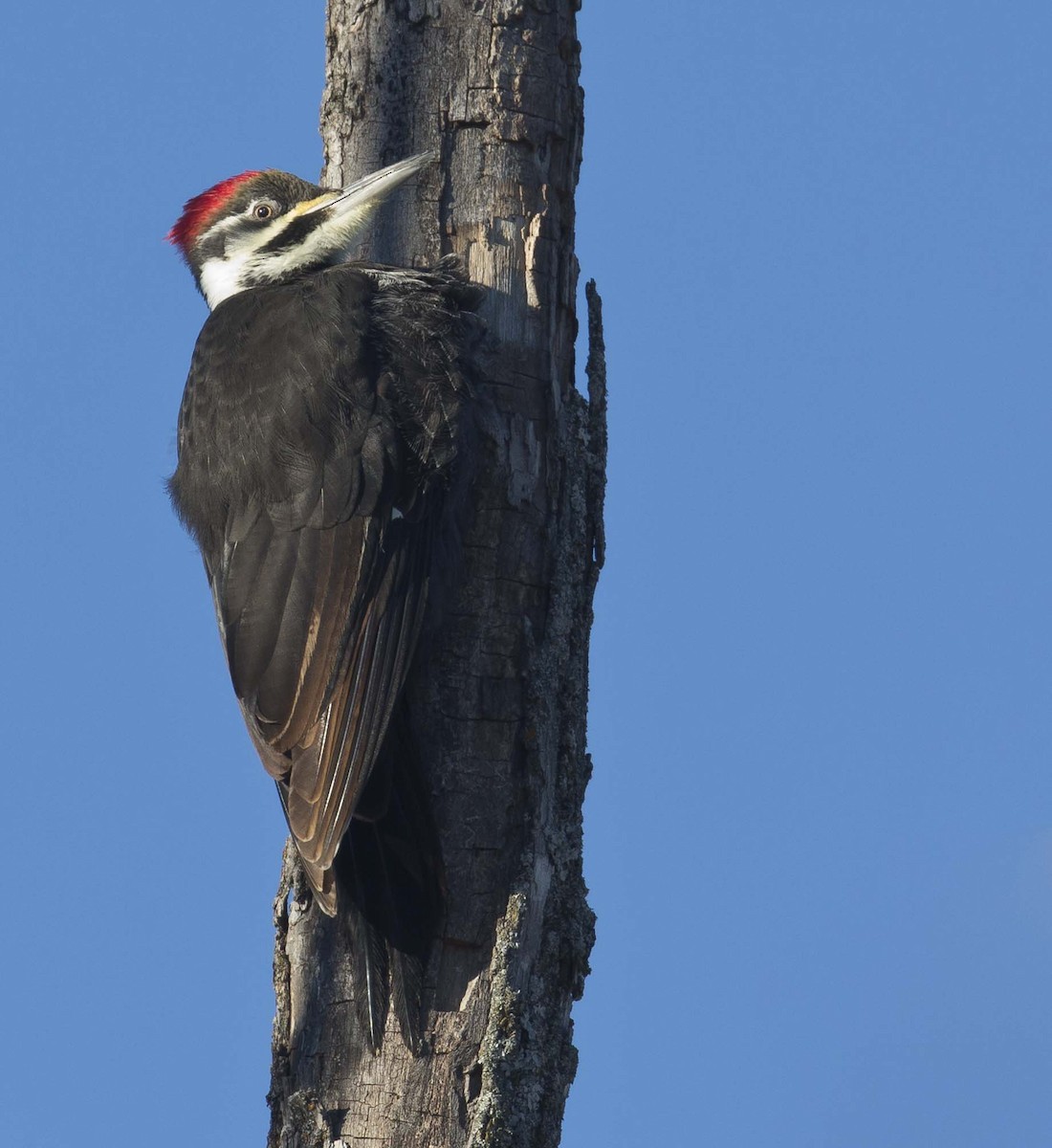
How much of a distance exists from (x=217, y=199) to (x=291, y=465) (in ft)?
4.36

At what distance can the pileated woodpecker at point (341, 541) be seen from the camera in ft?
9.93

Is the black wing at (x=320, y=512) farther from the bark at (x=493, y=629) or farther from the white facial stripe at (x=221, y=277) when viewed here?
the white facial stripe at (x=221, y=277)

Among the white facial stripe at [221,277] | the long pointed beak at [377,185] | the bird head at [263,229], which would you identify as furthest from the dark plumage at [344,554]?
the white facial stripe at [221,277]

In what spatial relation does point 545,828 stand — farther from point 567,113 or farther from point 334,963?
point 567,113

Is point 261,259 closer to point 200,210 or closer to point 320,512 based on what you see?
point 200,210

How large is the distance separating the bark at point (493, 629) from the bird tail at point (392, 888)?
0.03 meters

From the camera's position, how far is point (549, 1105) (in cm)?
300

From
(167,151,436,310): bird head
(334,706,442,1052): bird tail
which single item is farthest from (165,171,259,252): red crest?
(334,706,442,1052): bird tail

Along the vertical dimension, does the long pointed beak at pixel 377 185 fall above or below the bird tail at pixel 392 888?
above

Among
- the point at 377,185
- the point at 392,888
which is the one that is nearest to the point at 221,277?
the point at 377,185

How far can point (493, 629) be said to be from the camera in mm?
3201

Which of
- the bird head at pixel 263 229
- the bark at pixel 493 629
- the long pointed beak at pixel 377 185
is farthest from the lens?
the bird head at pixel 263 229

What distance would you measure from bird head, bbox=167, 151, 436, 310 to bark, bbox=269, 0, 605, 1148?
0.11 metres

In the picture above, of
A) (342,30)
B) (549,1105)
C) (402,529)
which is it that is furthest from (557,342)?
(549,1105)
